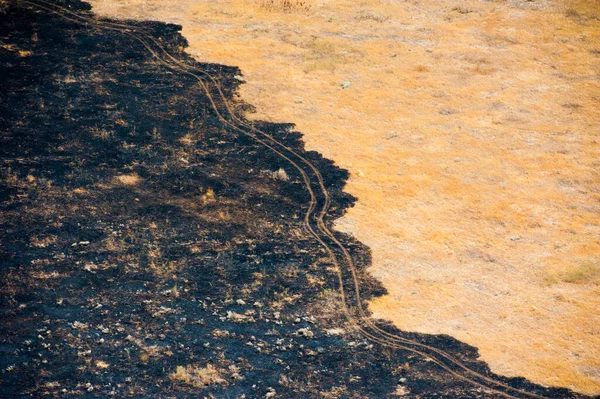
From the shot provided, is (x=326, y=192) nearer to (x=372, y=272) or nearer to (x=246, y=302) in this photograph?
(x=372, y=272)

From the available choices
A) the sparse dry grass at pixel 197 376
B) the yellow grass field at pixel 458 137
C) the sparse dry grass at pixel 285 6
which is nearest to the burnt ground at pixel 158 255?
the sparse dry grass at pixel 197 376

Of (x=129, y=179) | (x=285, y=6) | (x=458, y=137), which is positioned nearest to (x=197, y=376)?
(x=129, y=179)

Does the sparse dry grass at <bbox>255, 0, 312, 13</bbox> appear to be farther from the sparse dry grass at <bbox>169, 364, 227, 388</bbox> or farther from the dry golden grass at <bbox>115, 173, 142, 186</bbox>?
the sparse dry grass at <bbox>169, 364, 227, 388</bbox>

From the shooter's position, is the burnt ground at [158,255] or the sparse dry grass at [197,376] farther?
the burnt ground at [158,255]

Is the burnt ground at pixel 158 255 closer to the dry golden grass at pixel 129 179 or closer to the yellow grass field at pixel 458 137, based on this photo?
the dry golden grass at pixel 129 179

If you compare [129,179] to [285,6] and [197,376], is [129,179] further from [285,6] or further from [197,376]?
[285,6]

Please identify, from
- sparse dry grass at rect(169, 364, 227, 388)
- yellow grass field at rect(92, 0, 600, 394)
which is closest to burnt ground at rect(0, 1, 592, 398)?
sparse dry grass at rect(169, 364, 227, 388)
